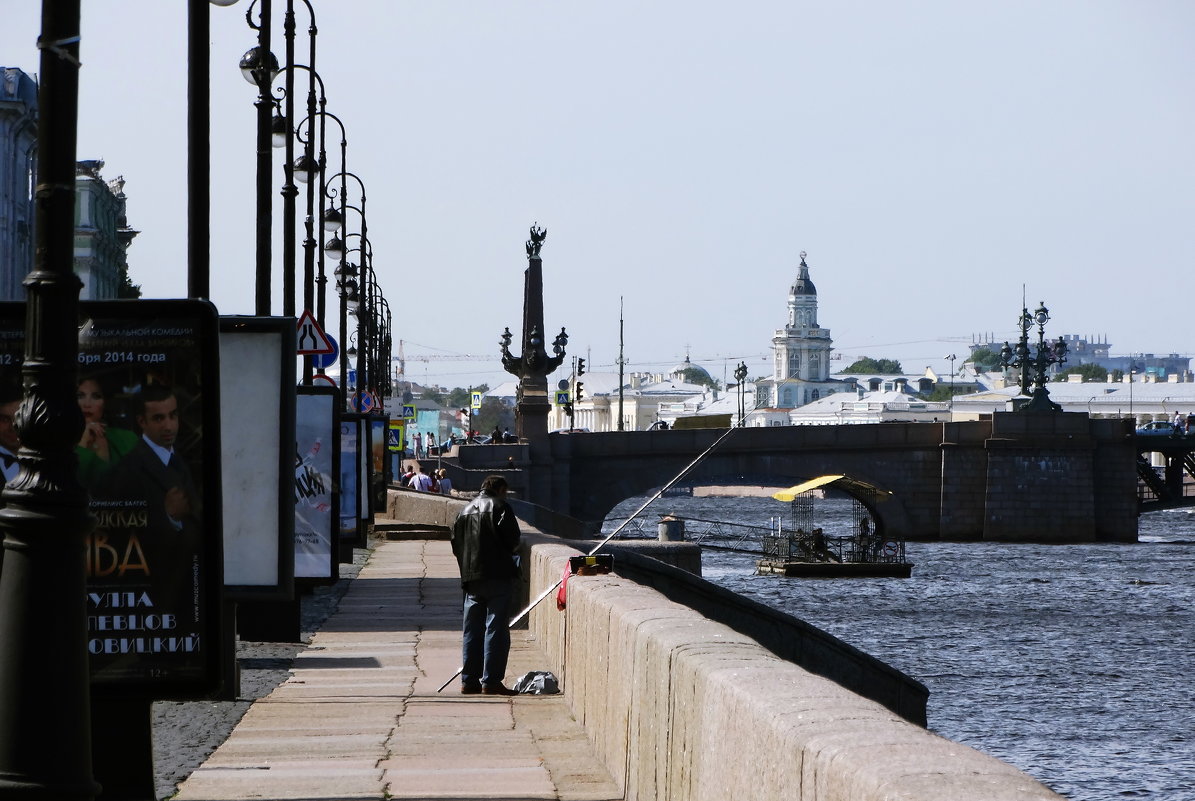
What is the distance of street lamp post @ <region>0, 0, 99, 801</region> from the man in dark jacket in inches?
230

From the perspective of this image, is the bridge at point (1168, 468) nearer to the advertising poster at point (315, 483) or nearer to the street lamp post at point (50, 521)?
the advertising poster at point (315, 483)

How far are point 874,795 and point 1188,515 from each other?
112743 millimetres

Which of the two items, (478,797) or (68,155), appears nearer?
(68,155)

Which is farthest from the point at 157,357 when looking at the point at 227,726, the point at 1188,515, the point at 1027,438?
the point at 1188,515

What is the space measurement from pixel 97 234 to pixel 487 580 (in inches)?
2184

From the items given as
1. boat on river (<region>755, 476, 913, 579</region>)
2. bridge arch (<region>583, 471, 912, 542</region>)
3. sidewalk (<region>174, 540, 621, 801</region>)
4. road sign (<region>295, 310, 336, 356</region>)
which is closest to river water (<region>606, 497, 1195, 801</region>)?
boat on river (<region>755, 476, 913, 579</region>)

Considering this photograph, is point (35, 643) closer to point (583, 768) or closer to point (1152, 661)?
point (583, 768)

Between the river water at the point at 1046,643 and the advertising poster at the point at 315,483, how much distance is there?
27.8 ft

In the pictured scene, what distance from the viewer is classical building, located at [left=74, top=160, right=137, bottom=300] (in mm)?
62812

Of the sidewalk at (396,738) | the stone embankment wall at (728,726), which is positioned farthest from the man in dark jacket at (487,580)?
the stone embankment wall at (728,726)

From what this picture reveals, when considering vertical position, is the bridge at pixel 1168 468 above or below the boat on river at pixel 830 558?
above

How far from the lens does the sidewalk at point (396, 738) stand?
759 cm

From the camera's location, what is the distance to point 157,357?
6.76m

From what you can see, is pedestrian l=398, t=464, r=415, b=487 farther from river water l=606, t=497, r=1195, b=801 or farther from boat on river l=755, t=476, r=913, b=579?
boat on river l=755, t=476, r=913, b=579
